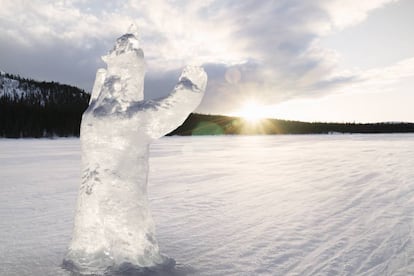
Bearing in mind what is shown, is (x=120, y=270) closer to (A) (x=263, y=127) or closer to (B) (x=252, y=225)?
(B) (x=252, y=225)

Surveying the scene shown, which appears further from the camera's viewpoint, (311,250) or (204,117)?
(204,117)

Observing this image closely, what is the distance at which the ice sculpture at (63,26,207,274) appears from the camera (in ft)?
10.4

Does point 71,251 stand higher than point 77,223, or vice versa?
point 77,223

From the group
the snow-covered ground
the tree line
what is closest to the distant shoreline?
the tree line

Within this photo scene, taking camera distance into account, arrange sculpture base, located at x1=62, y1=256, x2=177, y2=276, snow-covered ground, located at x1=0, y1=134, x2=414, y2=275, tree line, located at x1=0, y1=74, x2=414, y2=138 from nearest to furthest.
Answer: sculpture base, located at x1=62, y1=256, x2=177, y2=276
snow-covered ground, located at x1=0, y1=134, x2=414, y2=275
tree line, located at x1=0, y1=74, x2=414, y2=138

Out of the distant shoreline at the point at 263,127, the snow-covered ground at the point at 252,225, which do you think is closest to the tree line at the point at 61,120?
the distant shoreline at the point at 263,127

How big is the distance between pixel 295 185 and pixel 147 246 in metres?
5.94

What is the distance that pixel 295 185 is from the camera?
8.45m

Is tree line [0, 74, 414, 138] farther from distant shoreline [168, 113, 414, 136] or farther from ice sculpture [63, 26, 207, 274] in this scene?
ice sculpture [63, 26, 207, 274]

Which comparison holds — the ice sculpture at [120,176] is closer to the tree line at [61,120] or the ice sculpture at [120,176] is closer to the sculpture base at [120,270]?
the sculpture base at [120,270]

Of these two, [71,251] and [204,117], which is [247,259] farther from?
[204,117]

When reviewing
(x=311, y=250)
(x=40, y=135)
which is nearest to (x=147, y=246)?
(x=311, y=250)

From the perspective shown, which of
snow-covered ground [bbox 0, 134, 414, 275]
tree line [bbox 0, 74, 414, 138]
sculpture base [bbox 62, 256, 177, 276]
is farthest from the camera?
tree line [bbox 0, 74, 414, 138]

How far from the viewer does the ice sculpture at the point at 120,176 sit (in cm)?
317
